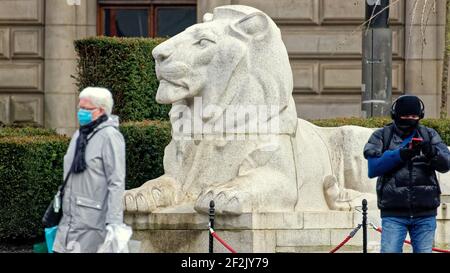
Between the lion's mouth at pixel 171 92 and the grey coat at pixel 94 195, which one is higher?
the lion's mouth at pixel 171 92

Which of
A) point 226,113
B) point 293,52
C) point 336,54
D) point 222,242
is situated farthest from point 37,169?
point 336,54

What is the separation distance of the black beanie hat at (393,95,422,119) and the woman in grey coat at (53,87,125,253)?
269 cm

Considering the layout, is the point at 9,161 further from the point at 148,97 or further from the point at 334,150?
the point at 334,150

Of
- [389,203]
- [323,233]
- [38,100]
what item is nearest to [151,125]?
[323,233]

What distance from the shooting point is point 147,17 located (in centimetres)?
3033

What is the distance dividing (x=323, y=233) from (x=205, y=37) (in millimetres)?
2239

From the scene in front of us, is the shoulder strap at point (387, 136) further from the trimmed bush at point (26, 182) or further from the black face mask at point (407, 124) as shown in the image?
the trimmed bush at point (26, 182)

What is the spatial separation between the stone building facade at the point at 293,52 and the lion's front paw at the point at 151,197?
41.1 feet

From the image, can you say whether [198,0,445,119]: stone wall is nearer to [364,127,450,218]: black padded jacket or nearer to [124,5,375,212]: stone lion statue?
[124,5,375,212]: stone lion statue

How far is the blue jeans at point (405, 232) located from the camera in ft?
47.5

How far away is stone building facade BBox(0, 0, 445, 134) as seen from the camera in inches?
1166

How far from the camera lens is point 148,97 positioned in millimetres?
23031

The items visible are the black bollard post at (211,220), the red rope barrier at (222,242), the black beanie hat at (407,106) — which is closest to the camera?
the black beanie hat at (407,106)

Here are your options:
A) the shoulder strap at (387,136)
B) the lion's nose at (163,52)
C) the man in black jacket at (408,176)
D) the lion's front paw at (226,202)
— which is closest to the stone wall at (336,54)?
the lion's nose at (163,52)
